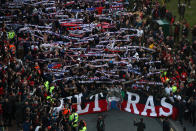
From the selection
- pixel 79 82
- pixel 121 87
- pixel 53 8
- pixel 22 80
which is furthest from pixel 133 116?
pixel 53 8

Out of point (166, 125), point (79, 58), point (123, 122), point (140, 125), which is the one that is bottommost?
point (123, 122)

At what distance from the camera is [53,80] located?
715 inches

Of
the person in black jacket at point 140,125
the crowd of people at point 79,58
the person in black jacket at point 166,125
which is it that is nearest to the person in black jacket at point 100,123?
the crowd of people at point 79,58

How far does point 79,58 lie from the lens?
1995cm

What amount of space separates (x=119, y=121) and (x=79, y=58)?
4702 millimetres

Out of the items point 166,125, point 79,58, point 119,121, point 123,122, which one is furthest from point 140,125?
point 79,58

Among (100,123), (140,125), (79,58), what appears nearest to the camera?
(140,125)

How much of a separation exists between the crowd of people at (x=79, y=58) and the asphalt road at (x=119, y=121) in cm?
128

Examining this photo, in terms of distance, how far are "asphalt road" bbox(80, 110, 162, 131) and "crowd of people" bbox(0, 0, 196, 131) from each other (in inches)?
50.4

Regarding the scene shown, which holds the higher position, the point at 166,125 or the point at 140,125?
the point at 140,125

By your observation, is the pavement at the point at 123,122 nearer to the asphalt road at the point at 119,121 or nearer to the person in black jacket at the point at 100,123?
the asphalt road at the point at 119,121

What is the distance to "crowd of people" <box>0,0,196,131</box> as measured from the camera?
16.2m

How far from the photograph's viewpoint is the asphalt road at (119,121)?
55.6 ft

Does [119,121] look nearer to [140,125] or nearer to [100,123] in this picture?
[100,123]
